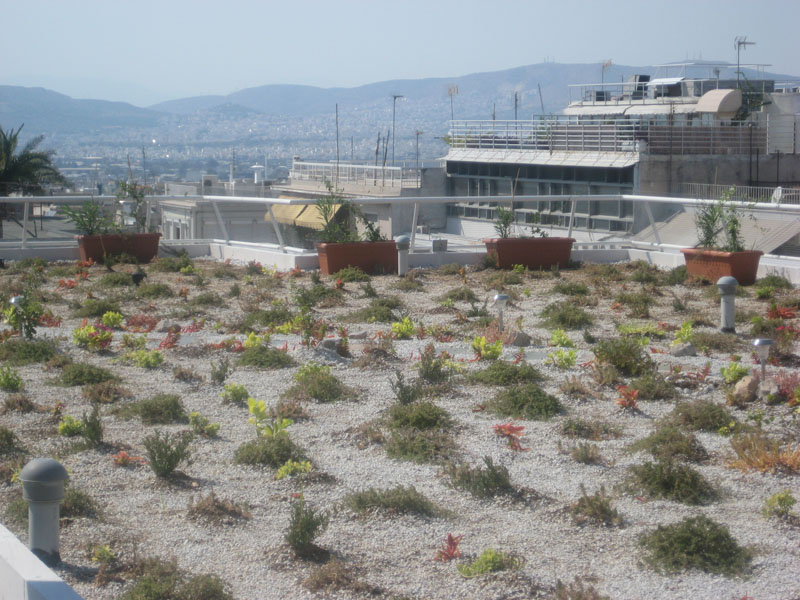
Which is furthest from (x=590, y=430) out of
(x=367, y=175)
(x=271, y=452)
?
(x=367, y=175)

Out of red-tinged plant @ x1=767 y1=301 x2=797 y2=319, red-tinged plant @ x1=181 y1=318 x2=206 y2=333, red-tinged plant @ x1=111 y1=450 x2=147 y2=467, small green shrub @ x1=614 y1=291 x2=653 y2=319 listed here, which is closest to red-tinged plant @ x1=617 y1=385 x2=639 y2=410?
red-tinged plant @ x1=111 y1=450 x2=147 y2=467

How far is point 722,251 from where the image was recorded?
11617 millimetres

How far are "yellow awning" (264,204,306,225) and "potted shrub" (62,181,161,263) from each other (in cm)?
184

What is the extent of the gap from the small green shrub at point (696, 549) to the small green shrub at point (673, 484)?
506 mm

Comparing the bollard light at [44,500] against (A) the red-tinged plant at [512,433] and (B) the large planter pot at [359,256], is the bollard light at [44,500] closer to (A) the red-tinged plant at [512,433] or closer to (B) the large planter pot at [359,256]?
(A) the red-tinged plant at [512,433]

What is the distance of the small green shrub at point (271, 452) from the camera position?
5.46 m

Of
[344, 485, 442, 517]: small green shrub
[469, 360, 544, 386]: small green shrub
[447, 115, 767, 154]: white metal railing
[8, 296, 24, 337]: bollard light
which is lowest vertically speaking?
[344, 485, 442, 517]: small green shrub

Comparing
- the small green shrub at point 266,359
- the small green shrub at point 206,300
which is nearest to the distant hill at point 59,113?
the small green shrub at point 206,300

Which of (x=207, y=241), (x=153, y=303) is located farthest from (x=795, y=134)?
(x=153, y=303)

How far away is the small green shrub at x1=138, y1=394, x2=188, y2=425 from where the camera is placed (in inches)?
248

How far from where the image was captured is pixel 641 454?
18.1ft

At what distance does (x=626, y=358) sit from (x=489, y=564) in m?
3.45

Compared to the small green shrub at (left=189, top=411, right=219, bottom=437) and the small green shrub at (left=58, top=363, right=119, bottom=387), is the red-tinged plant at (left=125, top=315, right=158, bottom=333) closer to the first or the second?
the small green shrub at (left=58, top=363, right=119, bottom=387)

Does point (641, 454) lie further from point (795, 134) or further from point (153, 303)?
point (795, 134)
